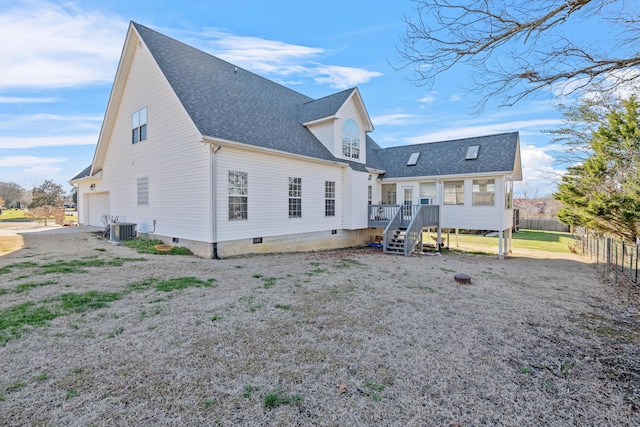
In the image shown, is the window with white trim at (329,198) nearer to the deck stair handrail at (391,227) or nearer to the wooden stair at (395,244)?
the deck stair handrail at (391,227)

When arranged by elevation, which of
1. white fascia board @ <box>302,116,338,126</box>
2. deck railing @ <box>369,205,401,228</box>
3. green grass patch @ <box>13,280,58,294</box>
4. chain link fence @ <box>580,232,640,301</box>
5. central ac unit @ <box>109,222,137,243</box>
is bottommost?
chain link fence @ <box>580,232,640,301</box>

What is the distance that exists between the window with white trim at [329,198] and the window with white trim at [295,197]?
69.7 inches


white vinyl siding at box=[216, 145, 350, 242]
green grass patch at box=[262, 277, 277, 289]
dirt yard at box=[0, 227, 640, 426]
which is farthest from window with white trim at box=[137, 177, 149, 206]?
green grass patch at box=[262, 277, 277, 289]

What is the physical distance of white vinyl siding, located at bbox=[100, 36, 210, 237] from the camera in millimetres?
9922

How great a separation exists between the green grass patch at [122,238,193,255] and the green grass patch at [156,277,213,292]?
12.3 feet

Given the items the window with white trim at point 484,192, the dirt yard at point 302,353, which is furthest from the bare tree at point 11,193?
the window with white trim at point 484,192

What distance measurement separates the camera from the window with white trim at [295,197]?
1240 centimetres

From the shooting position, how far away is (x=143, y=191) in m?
12.6

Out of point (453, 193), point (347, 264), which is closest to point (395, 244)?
point (453, 193)

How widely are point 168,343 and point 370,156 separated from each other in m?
16.5

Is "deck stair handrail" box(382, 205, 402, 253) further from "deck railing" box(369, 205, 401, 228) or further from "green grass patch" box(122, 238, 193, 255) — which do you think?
"green grass patch" box(122, 238, 193, 255)

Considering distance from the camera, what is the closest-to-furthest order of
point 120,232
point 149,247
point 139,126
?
1. point 149,247
2. point 120,232
3. point 139,126

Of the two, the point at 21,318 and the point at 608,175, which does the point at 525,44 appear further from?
the point at 608,175

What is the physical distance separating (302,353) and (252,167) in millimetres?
8188
